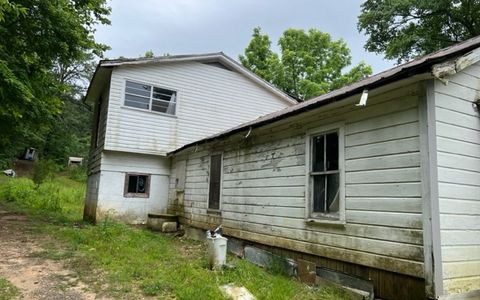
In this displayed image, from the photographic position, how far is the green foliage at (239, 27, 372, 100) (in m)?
29.4

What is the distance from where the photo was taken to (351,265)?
17.1 feet

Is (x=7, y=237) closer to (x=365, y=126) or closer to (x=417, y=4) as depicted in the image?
(x=365, y=126)

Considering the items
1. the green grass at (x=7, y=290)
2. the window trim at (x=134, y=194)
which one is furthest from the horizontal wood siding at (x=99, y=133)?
the green grass at (x=7, y=290)

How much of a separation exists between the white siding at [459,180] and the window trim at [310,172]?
146 centimetres

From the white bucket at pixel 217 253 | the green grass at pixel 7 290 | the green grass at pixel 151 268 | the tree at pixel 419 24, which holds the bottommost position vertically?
the green grass at pixel 7 290

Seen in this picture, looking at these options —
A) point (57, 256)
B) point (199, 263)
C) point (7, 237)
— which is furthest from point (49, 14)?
point (199, 263)

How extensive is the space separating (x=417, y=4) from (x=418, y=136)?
60.3ft

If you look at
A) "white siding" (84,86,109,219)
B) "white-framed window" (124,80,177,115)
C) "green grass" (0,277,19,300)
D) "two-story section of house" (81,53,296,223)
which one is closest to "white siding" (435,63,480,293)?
"green grass" (0,277,19,300)

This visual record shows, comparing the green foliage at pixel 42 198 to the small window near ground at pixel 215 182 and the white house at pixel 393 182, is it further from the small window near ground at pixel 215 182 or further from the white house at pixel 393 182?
the white house at pixel 393 182

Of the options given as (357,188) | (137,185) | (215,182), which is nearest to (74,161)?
Answer: (137,185)

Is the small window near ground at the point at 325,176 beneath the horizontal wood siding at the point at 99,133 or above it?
beneath

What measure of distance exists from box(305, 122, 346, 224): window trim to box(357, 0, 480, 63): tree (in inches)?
663

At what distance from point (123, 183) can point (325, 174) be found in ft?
29.8

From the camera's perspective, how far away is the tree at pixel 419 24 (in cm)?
1922
